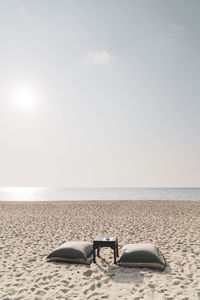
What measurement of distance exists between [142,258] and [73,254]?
6.37 ft

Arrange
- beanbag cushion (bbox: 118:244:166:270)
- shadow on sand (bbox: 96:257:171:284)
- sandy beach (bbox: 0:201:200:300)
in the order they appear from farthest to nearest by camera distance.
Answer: beanbag cushion (bbox: 118:244:166:270) < shadow on sand (bbox: 96:257:171:284) < sandy beach (bbox: 0:201:200:300)

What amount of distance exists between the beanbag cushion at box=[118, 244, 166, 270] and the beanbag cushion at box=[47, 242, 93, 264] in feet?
3.33

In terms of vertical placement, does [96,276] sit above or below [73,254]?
below

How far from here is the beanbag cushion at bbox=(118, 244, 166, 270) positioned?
591 centimetres

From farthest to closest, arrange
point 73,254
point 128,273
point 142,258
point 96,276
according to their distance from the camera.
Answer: point 73,254, point 142,258, point 128,273, point 96,276

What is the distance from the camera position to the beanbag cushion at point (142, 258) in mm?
5914

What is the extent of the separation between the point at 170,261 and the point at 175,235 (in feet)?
12.5

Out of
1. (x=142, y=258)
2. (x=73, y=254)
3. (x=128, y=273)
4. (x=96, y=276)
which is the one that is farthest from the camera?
(x=73, y=254)

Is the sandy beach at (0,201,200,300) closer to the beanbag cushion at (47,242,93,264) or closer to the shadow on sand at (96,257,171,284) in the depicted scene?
the shadow on sand at (96,257,171,284)

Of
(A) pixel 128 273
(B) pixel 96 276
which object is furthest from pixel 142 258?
(B) pixel 96 276

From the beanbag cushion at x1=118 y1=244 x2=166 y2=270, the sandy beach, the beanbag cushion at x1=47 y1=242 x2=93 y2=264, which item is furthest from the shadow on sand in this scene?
the beanbag cushion at x1=47 y1=242 x2=93 y2=264

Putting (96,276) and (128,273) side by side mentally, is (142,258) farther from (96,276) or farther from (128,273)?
(96,276)

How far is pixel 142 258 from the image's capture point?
6023 millimetres

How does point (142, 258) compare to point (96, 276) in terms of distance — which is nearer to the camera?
point (96, 276)
